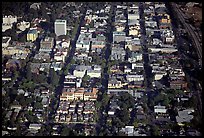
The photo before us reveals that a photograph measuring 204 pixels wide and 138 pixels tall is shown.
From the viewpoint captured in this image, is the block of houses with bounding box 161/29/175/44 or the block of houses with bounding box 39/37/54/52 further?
the block of houses with bounding box 161/29/175/44

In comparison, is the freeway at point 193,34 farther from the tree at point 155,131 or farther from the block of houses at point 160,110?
the tree at point 155,131

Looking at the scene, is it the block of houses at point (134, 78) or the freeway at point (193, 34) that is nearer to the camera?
the block of houses at point (134, 78)

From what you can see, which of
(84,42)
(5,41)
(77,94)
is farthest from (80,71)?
(5,41)

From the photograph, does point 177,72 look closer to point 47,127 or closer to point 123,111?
point 123,111

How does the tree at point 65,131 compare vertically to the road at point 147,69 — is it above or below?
above

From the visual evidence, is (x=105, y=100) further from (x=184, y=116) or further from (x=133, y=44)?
(x=133, y=44)

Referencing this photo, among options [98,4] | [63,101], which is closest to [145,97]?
[63,101]

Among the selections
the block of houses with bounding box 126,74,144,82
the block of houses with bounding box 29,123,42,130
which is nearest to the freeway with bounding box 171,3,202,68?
the block of houses with bounding box 126,74,144,82

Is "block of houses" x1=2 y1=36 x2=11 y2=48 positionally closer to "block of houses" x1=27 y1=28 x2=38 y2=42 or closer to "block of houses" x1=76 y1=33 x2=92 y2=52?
"block of houses" x1=27 y1=28 x2=38 y2=42

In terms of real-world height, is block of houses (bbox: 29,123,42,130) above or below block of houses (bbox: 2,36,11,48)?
above

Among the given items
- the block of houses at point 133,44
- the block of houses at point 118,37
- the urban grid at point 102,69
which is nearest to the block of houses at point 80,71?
the urban grid at point 102,69

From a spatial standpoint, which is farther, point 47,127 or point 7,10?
point 7,10
